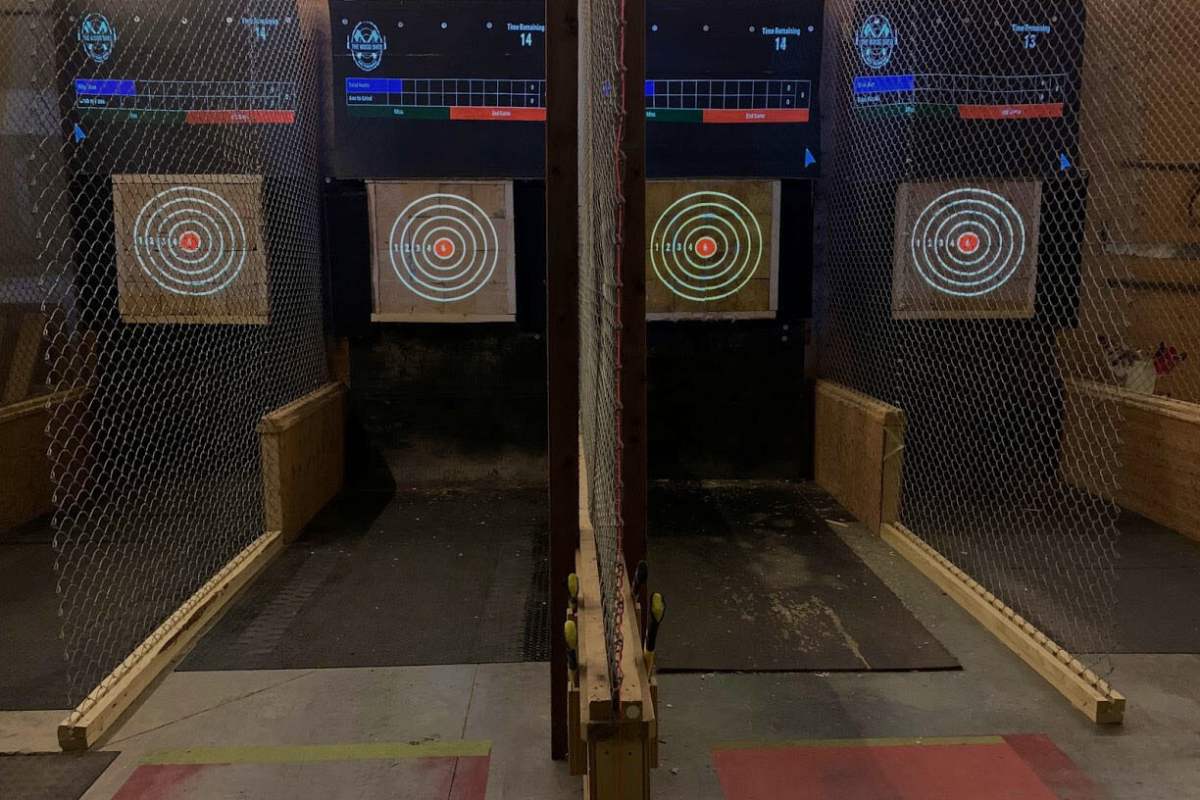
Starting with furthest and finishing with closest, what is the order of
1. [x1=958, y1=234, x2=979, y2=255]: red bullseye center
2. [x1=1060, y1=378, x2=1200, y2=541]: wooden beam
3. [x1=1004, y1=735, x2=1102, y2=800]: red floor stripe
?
[x1=958, y1=234, x2=979, y2=255]: red bullseye center, [x1=1060, y1=378, x2=1200, y2=541]: wooden beam, [x1=1004, y1=735, x2=1102, y2=800]: red floor stripe

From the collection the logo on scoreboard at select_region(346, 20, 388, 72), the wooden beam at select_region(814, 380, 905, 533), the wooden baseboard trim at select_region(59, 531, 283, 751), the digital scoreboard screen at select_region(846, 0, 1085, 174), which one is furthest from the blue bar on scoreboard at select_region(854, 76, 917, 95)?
the wooden baseboard trim at select_region(59, 531, 283, 751)

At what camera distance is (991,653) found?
7.89 ft

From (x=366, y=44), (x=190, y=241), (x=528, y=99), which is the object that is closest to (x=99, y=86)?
(x=190, y=241)

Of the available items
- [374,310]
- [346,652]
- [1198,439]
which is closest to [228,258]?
[374,310]

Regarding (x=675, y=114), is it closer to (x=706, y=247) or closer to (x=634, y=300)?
(x=706, y=247)

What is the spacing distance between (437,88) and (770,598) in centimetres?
266

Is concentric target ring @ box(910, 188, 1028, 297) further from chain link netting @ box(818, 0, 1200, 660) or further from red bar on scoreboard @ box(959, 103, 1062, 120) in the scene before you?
red bar on scoreboard @ box(959, 103, 1062, 120)

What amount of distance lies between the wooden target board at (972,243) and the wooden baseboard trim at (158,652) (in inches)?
112

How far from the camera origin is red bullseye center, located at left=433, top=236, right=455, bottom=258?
409 centimetres

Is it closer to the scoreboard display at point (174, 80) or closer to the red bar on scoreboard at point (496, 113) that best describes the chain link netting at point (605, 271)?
the red bar on scoreboard at point (496, 113)

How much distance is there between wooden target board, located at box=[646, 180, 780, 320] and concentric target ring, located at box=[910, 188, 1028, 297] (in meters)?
0.73

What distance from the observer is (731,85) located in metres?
3.99

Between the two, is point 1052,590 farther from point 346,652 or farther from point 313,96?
point 313,96

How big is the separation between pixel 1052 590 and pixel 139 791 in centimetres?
256
